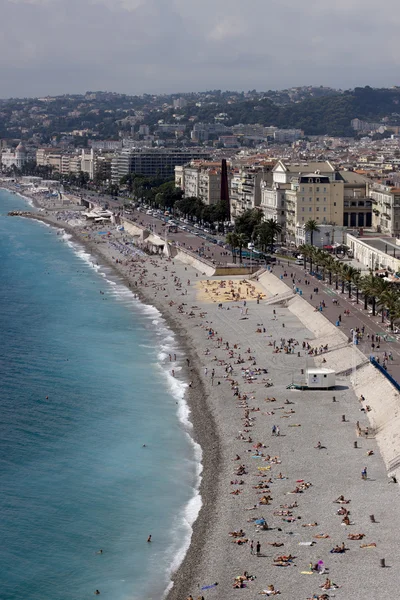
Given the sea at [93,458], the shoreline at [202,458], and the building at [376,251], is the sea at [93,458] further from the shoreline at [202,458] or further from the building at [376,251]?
the building at [376,251]

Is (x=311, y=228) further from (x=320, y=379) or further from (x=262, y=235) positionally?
(x=320, y=379)

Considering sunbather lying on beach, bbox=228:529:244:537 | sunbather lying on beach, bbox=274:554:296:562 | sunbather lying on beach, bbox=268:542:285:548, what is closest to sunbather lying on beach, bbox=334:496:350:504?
sunbather lying on beach, bbox=268:542:285:548

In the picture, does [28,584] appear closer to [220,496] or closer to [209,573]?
[209,573]

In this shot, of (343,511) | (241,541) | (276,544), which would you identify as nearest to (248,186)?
(343,511)


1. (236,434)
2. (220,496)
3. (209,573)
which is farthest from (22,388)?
(209,573)

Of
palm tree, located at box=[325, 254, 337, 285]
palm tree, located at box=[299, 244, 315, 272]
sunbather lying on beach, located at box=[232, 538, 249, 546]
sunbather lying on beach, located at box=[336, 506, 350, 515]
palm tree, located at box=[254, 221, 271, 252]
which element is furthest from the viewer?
palm tree, located at box=[254, 221, 271, 252]

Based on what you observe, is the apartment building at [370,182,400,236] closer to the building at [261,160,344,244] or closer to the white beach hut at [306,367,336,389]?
the building at [261,160,344,244]
